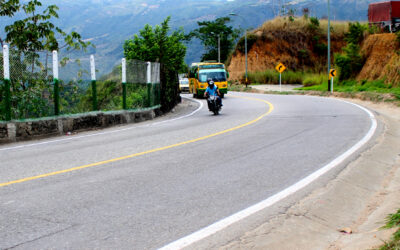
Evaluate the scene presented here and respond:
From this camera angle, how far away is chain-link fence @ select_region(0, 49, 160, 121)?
44.4 ft

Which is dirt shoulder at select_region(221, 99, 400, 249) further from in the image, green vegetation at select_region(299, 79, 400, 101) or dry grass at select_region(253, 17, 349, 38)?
dry grass at select_region(253, 17, 349, 38)

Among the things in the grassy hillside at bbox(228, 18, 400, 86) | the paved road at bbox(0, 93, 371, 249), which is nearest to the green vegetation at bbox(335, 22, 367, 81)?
the grassy hillside at bbox(228, 18, 400, 86)

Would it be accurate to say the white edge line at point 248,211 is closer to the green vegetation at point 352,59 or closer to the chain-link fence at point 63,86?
the chain-link fence at point 63,86

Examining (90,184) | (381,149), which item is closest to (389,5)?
(381,149)

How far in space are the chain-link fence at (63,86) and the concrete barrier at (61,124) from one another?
1.12ft

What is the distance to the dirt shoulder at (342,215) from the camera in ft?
15.7

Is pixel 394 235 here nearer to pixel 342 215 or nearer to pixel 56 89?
pixel 342 215

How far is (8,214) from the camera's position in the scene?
18.2 feet

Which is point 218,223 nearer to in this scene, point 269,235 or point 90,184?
point 269,235

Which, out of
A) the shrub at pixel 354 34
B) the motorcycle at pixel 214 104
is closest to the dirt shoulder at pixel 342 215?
the motorcycle at pixel 214 104

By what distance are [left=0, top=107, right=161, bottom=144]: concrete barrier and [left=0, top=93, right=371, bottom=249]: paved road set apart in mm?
935

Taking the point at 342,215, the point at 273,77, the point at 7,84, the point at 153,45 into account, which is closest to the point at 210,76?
the point at 153,45

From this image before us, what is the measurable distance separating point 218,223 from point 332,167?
3.83 m

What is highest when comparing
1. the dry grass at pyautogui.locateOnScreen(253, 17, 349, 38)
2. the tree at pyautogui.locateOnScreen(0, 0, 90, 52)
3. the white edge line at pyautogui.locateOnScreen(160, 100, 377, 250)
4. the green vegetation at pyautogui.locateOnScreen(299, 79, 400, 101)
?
the dry grass at pyautogui.locateOnScreen(253, 17, 349, 38)
